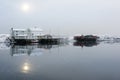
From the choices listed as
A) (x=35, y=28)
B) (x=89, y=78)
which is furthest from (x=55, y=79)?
(x=35, y=28)

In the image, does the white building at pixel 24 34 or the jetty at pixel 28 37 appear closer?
the jetty at pixel 28 37

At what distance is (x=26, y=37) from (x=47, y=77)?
49.1m

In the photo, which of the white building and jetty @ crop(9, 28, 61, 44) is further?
the white building

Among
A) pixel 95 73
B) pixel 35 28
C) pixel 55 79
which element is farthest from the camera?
pixel 35 28

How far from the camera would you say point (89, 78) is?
11.4 metres

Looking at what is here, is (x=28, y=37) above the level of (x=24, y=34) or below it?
below

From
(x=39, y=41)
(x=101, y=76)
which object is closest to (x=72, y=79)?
(x=101, y=76)

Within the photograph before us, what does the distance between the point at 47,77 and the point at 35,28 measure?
54716 mm

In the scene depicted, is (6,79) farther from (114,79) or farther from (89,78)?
(114,79)

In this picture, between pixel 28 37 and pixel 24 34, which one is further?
pixel 24 34

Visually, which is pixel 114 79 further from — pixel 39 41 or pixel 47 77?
pixel 39 41

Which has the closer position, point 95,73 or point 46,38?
point 95,73

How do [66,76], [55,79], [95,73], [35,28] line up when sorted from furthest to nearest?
[35,28], [95,73], [66,76], [55,79]

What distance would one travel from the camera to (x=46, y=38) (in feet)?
198
